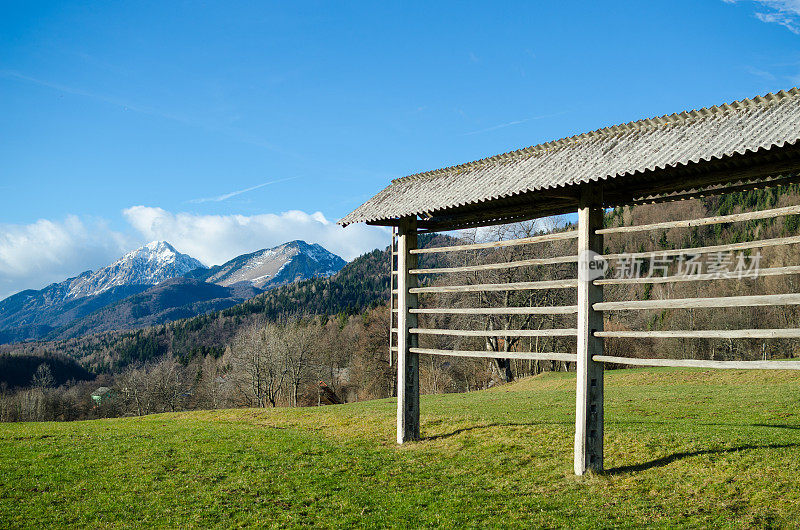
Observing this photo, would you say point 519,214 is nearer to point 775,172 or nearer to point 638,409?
point 775,172

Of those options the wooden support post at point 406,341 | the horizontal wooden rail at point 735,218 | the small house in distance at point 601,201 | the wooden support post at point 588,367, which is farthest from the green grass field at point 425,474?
the horizontal wooden rail at point 735,218

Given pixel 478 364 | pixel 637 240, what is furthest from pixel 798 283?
pixel 637 240

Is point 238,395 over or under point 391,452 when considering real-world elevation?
under

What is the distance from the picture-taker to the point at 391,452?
44.3ft

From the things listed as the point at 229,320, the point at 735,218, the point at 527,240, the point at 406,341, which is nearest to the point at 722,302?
the point at 735,218

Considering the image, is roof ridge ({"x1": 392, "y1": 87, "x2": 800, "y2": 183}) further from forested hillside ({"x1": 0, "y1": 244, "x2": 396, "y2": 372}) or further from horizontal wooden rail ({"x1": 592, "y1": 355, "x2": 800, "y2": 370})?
forested hillside ({"x1": 0, "y1": 244, "x2": 396, "y2": 372})

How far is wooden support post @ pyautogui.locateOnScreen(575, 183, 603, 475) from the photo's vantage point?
10.6m

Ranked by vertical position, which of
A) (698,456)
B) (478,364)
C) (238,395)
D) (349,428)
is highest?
(698,456)

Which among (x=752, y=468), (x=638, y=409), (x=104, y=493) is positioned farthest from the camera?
(x=638, y=409)

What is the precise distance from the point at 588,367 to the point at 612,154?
13.8 ft

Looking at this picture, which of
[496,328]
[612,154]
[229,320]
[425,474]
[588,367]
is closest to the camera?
[588,367]

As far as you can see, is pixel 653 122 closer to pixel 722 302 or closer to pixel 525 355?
pixel 722 302

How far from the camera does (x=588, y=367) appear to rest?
1060 centimetres

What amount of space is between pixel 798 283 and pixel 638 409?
5188cm
